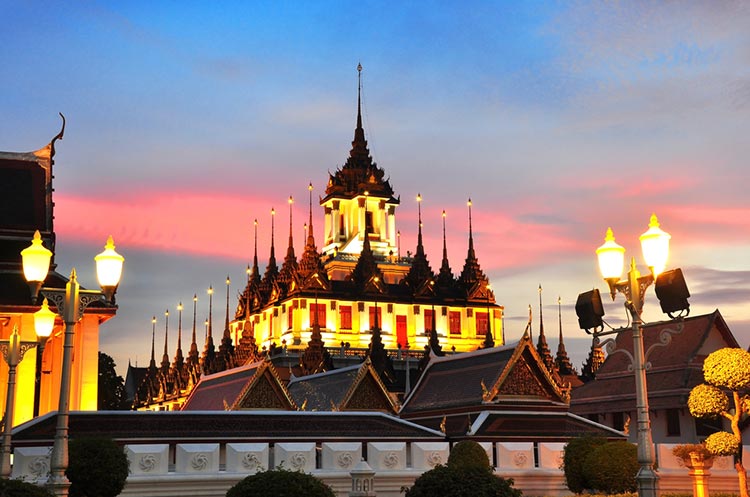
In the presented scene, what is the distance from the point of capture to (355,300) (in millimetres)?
97562

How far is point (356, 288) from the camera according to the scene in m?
98.4

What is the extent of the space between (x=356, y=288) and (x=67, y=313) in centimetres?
8454

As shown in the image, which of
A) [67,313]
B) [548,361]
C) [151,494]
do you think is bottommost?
[151,494]

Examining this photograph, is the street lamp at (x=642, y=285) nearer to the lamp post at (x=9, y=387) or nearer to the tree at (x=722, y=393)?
the tree at (x=722, y=393)

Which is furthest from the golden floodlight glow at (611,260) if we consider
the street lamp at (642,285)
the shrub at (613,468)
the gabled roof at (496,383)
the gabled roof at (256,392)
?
the gabled roof at (256,392)

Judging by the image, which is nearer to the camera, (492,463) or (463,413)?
(492,463)

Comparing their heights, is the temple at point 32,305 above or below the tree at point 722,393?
above

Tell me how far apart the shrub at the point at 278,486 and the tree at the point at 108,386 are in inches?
1760

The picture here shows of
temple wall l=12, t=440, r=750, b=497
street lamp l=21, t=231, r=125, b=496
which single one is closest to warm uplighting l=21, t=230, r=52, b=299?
street lamp l=21, t=231, r=125, b=496

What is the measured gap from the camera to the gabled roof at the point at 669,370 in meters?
41.3

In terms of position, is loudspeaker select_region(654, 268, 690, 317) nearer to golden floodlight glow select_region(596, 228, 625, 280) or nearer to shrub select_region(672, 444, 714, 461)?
golden floodlight glow select_region(596, 228, 625, 280)

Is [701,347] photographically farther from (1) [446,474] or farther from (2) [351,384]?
(1) [446,474]

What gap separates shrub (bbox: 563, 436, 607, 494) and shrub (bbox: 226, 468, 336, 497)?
10552mm

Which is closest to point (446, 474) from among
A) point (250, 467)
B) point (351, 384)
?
point (250, 467)
